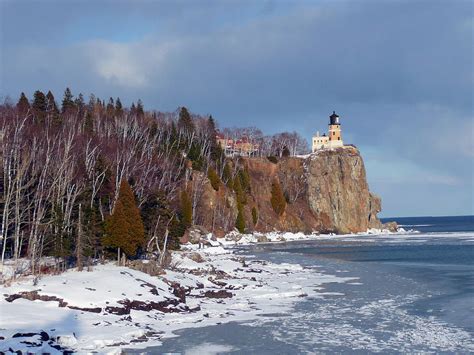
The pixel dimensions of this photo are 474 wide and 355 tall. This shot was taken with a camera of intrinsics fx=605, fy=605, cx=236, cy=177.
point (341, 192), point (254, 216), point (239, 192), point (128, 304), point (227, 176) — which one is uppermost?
point (227, 176)

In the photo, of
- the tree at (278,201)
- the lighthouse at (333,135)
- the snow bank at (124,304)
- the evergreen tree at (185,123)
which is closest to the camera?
the snow bank at (124,304)

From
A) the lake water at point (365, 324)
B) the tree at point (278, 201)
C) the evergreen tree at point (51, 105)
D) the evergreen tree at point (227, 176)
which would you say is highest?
the evergreen tree at point (51, 105)

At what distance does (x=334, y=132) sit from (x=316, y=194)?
24.7m

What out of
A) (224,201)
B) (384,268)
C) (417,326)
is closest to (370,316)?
(417,326)

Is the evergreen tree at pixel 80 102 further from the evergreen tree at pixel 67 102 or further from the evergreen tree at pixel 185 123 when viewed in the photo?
the evergreen tree at pixel 185 123

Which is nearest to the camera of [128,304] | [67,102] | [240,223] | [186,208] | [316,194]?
[128,304]

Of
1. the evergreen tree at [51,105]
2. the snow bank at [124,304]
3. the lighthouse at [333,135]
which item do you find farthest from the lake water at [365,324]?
the lighthouse at [333,135]

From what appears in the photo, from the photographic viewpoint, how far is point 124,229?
39.6 meters

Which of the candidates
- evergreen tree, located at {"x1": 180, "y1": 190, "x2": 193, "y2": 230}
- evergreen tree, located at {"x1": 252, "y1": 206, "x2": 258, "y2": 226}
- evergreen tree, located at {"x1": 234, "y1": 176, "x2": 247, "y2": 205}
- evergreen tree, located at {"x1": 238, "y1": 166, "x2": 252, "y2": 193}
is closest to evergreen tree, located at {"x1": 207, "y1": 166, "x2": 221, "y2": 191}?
evergreen tree, located at {"x1": 234, "y1": 176, "x2": 247, "y2": 205}

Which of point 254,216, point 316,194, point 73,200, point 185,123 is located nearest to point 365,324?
point 73,200

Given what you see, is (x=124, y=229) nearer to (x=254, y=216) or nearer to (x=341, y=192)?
(x=254, y=216)

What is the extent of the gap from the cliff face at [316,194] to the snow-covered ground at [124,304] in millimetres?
72516

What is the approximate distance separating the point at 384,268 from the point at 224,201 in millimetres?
52802

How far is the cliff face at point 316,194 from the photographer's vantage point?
12181cm
